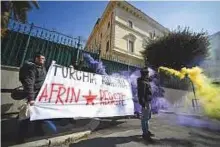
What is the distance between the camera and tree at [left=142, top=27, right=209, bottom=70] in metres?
20.9

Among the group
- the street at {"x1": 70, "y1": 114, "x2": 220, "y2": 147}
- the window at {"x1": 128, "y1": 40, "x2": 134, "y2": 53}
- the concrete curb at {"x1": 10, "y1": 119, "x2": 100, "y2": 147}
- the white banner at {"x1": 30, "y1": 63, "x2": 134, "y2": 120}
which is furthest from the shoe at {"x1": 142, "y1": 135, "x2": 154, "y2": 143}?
the window at {"x1": 128, "y1": 40, "x2": 134, "y2": 53}

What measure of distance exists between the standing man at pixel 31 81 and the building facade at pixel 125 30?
24.5 m

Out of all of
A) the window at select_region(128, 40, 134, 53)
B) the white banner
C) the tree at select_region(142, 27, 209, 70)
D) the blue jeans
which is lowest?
the blue jeans

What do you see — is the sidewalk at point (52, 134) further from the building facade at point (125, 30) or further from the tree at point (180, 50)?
the building facade at point (125, 30)

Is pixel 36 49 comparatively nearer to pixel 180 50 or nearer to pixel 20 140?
pixel 20 140

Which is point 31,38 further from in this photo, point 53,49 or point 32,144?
point 32,144

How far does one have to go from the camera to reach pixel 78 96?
4.86 meters

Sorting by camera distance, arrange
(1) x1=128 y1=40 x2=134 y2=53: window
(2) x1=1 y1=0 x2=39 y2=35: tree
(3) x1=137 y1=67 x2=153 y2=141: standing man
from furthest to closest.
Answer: (1) x1=128 y1=40 x2=134 y2=53: window → (3) x1=137 y1=67 x2=153 y2=141: standing man → (2) x1=1 y1=0 x2=39 y2=35: tree

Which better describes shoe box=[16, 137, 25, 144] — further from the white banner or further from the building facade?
the building facade

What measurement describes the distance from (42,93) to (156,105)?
7506 mm

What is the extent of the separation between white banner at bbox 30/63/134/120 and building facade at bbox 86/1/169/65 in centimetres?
2286

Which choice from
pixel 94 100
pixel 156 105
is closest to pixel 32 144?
pixel 94 100

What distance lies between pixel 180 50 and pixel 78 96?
18606mm

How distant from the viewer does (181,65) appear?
20.6 metres
